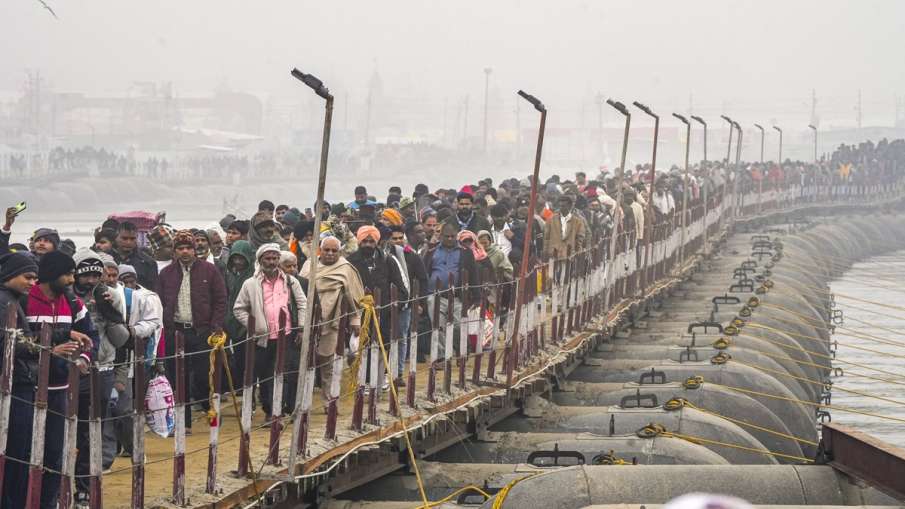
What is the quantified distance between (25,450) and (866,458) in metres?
6.37

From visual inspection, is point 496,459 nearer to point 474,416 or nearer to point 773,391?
point 474,416

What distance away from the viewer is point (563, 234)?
24359 millimetres

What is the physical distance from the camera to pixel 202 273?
1381cm

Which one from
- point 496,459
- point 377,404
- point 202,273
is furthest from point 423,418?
point 202,273

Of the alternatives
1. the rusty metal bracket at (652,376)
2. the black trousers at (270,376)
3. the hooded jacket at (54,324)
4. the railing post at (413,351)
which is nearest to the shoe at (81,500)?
the hooded jacket at (54,324)

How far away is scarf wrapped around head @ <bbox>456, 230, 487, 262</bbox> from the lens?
18641 mm

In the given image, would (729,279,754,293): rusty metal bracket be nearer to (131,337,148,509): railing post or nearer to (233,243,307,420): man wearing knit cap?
(233,243,307,420): man wearing knit cap

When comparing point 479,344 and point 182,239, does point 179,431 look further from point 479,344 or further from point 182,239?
point 479,344

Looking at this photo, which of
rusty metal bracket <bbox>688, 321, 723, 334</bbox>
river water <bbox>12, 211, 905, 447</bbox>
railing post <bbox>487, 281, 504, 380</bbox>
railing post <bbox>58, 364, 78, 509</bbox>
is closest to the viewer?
railing post <bbox>58, 364, 78, 509</bbox>

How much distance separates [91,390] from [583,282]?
14.8 m

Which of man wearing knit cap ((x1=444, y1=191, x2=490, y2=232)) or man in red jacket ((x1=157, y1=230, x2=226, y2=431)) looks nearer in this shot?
man in red jacket ((x1=157, y1=230, x2=226, y2=431))

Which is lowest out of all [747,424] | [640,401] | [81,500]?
[747,424]

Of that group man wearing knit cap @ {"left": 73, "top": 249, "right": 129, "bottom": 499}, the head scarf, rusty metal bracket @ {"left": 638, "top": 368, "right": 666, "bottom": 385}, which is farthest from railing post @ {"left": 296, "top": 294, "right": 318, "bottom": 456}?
rusty metal bracket @ {"left": 638, "top": 368, "right": 666, "bottom": 385}

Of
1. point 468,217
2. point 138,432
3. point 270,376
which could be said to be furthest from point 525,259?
point 138,432
